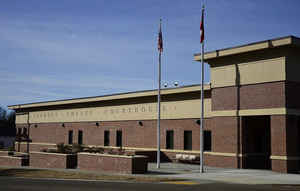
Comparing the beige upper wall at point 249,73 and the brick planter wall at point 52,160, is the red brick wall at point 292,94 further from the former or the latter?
the brick planter wall at point 52,160

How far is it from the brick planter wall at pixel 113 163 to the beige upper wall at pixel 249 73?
8192mm

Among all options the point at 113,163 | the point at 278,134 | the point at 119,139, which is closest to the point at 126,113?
the point at 119,139

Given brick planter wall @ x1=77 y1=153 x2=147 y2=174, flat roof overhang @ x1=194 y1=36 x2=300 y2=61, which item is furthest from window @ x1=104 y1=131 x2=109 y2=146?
flat roof overhang @ x1=194 y1=36 x2=300 y2=61

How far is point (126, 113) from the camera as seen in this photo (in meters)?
38.8

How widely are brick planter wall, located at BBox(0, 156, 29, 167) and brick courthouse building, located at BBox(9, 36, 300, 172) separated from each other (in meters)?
9.72

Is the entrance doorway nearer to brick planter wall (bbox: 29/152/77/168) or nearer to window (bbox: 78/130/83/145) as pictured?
brick planter wall (bbox: 29/152/77/168)

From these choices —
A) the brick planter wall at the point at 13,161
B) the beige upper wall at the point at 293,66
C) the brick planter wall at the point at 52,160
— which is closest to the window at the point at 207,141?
the beige upper wall at the point at 293,66

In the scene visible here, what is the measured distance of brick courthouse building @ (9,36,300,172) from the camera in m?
24.8

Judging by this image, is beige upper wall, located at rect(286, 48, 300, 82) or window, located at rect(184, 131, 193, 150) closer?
beige upper wall, located at rect(286, 48, 300, 82)

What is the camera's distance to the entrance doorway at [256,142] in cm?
2723

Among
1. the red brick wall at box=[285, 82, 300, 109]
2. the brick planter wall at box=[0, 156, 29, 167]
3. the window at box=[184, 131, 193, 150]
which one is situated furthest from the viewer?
the brick planter wall at box=[0, 156, 29, 167]

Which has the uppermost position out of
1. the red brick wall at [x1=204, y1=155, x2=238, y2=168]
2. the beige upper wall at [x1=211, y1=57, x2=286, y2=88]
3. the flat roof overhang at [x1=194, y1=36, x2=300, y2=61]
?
the flat roof overhang at [x1=194, y1=36, x2=300, y2=61]

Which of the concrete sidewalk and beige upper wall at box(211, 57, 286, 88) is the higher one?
beige upper wall at box(211, 57, 286, 88)

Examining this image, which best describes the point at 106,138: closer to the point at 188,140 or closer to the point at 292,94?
the point at 188,140
